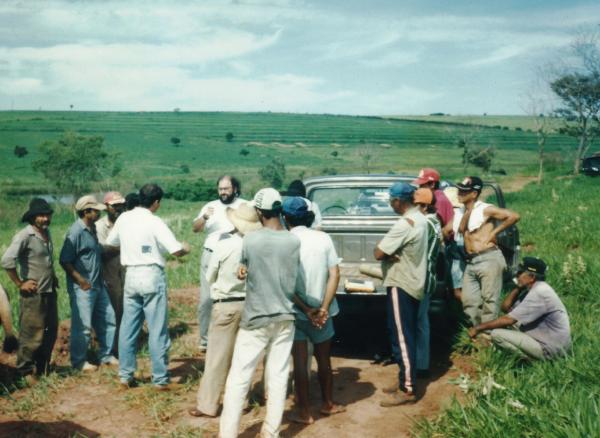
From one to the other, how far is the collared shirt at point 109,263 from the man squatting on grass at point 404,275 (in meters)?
3.30

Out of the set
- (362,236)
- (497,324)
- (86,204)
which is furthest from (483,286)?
(86,204)

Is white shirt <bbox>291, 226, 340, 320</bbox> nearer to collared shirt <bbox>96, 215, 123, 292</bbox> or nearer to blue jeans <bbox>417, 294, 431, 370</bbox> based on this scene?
blue jeans <bbox>417, 294, 431, 370</bbox>

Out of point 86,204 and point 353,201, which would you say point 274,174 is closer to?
point 353,201

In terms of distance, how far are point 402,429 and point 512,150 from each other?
3303 inches

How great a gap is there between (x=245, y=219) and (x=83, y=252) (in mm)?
2233

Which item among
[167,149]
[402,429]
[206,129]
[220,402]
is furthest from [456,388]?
[206,129]

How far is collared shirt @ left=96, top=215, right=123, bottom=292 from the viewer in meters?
6.38

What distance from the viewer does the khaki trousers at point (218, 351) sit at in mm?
4473

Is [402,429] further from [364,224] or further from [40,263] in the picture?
[40,263]

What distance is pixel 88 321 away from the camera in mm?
5766

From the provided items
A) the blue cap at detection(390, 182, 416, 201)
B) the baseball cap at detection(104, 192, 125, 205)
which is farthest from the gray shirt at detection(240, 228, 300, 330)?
the baseball cap at detection(104, 192, 125, 205)

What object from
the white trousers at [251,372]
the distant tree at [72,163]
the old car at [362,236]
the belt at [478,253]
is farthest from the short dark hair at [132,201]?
the distant tree at [72,163]

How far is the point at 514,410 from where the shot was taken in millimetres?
4031

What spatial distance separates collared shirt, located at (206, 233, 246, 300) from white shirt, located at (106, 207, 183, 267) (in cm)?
78
